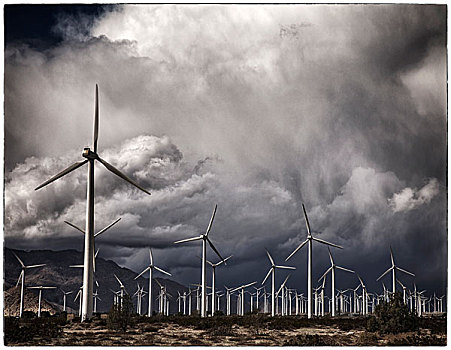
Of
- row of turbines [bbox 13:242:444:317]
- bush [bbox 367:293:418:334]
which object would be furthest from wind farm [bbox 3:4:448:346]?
row of turbines [bbox 13:242:444:317]

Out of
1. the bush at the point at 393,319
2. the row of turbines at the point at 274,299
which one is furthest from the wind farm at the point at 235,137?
the row of turbines at the point at 274,299

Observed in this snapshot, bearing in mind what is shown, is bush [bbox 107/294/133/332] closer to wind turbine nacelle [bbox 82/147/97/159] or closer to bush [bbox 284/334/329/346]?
wind turbine nacelle [bbox 82/147/97/159]

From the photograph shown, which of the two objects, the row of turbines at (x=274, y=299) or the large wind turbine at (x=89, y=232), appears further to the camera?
the row of turbines at (x=274, y=299)

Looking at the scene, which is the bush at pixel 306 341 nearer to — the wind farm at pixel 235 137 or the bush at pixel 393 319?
the wind farm at pixel 235 137

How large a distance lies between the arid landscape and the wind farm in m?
0.10

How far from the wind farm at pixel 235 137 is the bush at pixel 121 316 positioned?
0.07 metres

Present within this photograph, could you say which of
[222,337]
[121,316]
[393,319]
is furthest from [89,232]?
[393,319]

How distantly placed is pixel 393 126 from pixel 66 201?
18640 mm

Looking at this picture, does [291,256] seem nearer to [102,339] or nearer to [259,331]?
[259,331]

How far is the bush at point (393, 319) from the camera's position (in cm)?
3181

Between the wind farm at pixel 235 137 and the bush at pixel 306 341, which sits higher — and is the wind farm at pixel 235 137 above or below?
above

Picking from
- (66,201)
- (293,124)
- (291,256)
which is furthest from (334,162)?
(66,201)

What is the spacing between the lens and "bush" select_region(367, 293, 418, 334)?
104 ft

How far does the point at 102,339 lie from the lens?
30.5m
